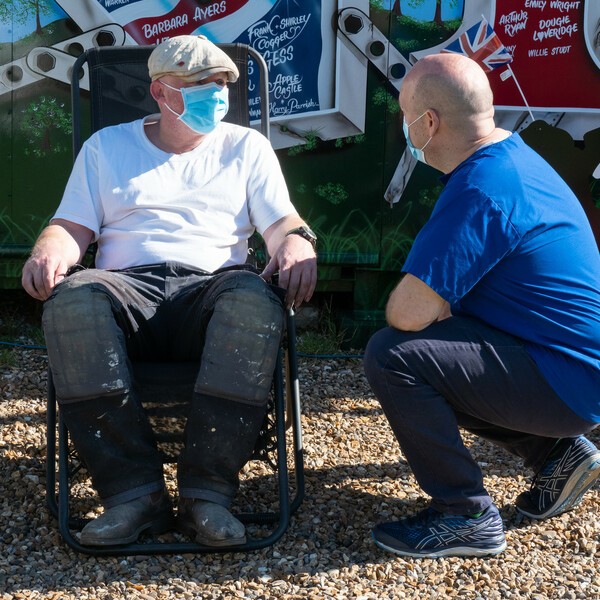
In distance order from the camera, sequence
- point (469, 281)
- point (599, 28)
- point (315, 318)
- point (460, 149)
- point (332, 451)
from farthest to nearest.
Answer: point (315, 318), point (599, 28), point (332, 451), point (460, 149), point (469, 281)

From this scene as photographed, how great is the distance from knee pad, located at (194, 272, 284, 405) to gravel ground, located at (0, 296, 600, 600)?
21.6 inches

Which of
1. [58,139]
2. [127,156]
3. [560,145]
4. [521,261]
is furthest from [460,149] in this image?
[58,139]

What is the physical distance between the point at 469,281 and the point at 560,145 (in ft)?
9.32

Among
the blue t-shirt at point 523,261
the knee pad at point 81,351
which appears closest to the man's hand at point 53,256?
the knee pad at point 81,351

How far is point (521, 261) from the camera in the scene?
2.91 metres

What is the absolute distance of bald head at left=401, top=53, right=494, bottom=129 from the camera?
2973mm

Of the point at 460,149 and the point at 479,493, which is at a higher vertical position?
the point at 460,149

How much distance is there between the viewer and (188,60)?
3.58 metres

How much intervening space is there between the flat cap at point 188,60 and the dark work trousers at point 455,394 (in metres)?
1.28

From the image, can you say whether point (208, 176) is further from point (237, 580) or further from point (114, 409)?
point (237, 580)

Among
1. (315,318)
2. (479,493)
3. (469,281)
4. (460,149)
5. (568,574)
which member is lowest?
(315,318)

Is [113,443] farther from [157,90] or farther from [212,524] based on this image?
[157,90]

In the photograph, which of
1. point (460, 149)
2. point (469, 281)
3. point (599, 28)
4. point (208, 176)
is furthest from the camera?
point (599, 28)

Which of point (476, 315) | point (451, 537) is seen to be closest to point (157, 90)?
point (476, 315)
